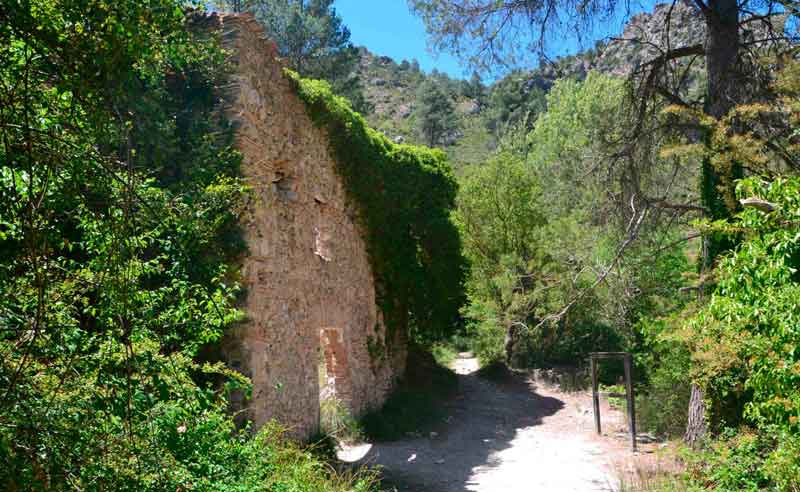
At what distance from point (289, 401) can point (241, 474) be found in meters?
4.19

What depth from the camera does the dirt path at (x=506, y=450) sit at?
8836 millimetres

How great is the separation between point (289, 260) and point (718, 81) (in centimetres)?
595

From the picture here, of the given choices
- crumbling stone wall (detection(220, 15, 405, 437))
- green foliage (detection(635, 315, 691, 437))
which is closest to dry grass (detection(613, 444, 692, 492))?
green foliage (detection(635, 315, 691, 437))

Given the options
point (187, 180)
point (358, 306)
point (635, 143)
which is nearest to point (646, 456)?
point (635, 143)

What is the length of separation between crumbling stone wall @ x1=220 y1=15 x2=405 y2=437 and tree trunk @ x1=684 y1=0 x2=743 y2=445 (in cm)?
519

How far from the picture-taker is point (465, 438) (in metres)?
12.2

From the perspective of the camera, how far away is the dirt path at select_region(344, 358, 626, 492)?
884 centimetres

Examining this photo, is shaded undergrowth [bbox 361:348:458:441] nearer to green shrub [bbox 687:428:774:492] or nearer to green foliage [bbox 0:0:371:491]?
green shrub [bbox 687:428:774:492]

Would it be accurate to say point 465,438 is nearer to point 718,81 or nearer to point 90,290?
point 718,81

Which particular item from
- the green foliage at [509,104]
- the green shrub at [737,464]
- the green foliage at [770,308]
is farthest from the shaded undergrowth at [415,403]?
the green foliage at [509,104]

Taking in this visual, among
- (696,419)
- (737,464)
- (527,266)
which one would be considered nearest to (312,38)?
(527,266)

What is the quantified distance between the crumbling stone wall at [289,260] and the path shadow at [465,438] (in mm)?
1378

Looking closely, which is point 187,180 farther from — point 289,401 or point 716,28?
point 716,28

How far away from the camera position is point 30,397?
268 centimetres
